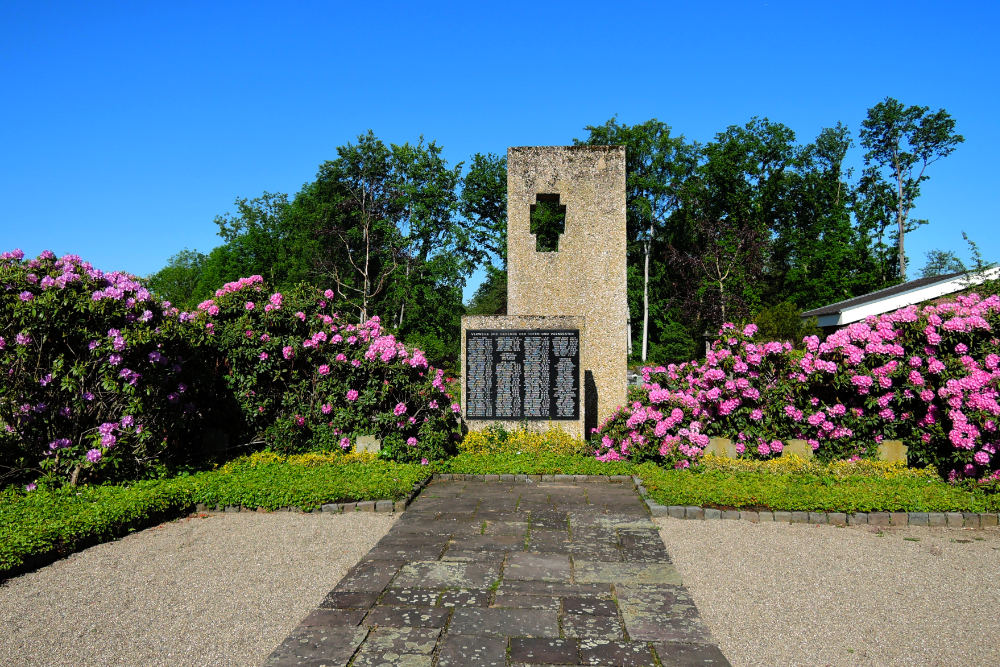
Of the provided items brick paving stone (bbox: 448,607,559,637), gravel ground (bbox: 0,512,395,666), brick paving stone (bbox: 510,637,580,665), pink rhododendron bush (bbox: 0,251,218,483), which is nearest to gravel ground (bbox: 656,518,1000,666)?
brick paving stone (bbox: 510,637,580,665)

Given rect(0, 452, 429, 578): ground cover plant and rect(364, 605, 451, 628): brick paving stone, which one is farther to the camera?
rect(0, 452, 429, 578): ground cover plant

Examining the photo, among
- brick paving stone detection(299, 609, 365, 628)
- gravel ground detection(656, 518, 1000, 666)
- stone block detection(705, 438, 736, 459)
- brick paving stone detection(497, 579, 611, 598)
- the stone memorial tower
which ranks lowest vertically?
gravel ground detection(656, 518, 1000, 666)

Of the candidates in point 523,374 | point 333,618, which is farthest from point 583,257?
point 333,618

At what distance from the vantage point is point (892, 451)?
742 cm

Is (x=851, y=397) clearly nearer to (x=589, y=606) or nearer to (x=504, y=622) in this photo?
(x=589, y=606)

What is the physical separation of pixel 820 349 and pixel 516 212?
4772mm

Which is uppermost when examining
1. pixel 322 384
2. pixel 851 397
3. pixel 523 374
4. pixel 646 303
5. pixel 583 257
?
pixel 646 303

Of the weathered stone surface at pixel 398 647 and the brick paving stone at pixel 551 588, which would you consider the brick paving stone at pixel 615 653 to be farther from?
the weathered stone surface at pixel 398 647

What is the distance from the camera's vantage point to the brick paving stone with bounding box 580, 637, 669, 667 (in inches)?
125

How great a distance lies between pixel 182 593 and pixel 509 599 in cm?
212

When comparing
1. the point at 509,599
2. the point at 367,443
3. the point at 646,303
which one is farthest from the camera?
the point at 646,303

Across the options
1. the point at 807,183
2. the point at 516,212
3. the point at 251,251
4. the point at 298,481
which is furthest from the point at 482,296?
the point at 298,481

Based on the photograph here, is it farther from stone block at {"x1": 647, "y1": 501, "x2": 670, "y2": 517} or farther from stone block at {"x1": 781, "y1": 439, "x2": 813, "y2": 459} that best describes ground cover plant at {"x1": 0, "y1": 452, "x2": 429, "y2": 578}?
stone block at {"x1": 781, "y1": 439, "x2": 813, "y2": 459}

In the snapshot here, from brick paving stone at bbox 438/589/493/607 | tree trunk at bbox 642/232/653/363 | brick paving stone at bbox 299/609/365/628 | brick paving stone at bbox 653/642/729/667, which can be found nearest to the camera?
brick paving stone at bbox 653/642/729/667
